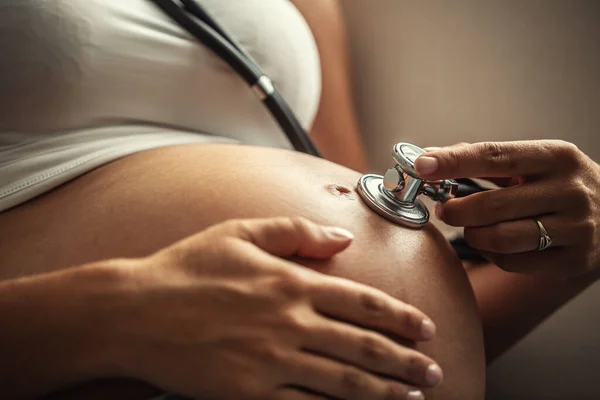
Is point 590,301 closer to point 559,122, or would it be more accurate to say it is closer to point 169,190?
point 559,122

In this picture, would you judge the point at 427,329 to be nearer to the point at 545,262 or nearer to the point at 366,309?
the point at 366,309

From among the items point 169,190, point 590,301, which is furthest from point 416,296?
point 590,301

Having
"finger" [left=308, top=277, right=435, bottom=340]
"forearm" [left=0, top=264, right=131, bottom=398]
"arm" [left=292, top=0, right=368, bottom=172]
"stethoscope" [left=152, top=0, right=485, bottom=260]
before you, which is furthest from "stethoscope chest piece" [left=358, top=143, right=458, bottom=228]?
"arm" [left=292, top=0, right=368, bottom=172]

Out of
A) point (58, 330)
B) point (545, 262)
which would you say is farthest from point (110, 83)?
point (545, 262)

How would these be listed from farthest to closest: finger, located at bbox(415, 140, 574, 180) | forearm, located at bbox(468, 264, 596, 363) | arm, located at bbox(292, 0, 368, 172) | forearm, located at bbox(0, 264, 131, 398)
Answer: arm, located at bbox(292, 0, 368, 172), forearm, located at bbox(468, 264, 596, 363), finger, located at bbox(415, 140, 574, 180), forearm, located at bbox(0, 264, 131, 398)

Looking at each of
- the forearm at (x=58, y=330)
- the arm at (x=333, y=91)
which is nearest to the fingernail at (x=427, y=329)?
the forearm at (x=58, y=330)

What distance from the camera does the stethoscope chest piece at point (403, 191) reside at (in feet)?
1.54

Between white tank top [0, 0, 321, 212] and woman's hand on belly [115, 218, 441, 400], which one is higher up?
white tank top [0, 0, 321, 212]

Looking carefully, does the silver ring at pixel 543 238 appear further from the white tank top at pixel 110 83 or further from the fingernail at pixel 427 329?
the white tank top at pixel 110 83

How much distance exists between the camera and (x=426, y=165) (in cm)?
44

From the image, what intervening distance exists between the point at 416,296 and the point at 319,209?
0.11 m

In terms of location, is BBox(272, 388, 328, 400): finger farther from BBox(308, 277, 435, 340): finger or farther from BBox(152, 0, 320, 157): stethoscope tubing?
BBox(152, 0, 320, 157): stethoscope tubing

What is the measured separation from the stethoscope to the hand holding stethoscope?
2 centimetres

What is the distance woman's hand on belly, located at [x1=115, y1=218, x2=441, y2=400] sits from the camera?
34 cm
